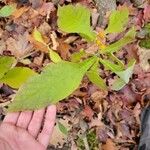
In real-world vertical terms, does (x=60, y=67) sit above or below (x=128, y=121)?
above

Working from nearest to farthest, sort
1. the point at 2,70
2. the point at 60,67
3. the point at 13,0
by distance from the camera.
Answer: the point at 60,67, the point at 2,70, the point at 13,0

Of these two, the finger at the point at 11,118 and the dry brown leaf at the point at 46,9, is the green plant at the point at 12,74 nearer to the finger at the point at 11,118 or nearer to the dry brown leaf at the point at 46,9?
the finger at the point at 11,118

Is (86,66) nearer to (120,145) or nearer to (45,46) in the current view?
(45,46)

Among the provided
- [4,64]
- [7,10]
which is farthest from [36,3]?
[4,64]

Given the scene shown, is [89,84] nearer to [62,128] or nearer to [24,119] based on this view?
[62,128]

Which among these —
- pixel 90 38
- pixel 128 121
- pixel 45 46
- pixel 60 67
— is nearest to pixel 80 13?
pixel 90 38

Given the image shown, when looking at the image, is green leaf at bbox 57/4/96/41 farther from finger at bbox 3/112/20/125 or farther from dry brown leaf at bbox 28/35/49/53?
finger at bbox 3/112/20/125

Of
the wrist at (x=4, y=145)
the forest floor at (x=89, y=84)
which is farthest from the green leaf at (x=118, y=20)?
the wrist at (x=4, y=145)
